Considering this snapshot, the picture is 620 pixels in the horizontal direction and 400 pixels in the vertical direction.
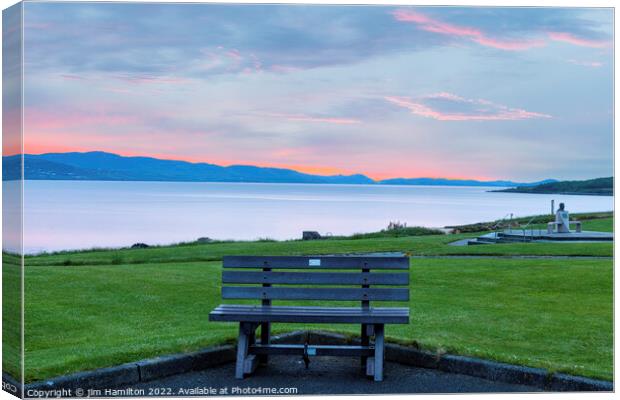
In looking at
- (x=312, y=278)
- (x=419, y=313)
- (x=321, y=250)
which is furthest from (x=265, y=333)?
(x=321, y=250)

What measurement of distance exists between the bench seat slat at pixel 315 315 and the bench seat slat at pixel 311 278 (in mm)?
321

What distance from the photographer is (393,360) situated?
28.8 feet

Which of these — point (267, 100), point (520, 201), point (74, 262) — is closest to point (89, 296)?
point (74, 262)

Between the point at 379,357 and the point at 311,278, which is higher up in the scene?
the point at 311,278

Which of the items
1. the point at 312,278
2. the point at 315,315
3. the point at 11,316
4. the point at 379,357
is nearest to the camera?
the point at 11,316

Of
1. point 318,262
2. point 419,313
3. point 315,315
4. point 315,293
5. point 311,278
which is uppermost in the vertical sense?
point 318,262

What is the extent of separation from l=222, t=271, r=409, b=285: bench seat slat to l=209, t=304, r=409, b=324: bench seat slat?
0.32 metres

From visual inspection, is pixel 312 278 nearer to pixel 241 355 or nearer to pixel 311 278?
pixel 311 278

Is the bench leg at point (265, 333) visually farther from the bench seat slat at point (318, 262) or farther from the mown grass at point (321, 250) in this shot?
the mown grass at point (321, 250)

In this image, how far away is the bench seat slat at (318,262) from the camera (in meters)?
8.41

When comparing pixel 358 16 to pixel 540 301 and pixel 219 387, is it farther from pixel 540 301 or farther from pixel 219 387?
pixel 219 387

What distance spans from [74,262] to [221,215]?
114ft

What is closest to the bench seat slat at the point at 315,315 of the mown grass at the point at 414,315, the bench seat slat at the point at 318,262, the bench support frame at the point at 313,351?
the bench support frame at the point at 313,351

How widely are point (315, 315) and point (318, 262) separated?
2.07 feet
